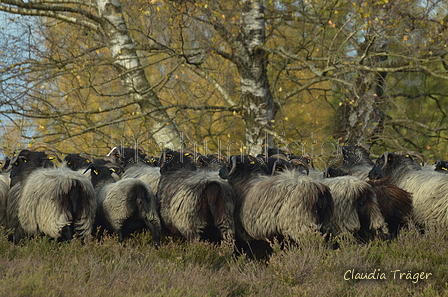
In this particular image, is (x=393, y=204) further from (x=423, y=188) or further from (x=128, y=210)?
(x=128, y=210)

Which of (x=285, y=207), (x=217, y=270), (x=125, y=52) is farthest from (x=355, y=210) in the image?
(x=125, y=52)

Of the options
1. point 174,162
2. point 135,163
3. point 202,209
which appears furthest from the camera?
point 135,163

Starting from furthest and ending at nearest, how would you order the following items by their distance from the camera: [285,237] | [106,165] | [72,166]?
[72,166]
[106,165]
[285,237]

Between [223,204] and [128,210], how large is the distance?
1417 mm

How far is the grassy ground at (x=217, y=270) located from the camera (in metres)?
5.94

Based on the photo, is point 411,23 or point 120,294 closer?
point 120,294

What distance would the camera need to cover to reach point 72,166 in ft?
34.7

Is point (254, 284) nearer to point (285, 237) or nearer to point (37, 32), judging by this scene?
point (285, 237)

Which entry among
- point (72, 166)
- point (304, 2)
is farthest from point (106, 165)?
point (304, 2)

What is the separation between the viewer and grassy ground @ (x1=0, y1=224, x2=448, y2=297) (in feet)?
19.5

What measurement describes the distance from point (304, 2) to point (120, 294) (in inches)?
456

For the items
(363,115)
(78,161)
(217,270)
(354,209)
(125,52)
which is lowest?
(217,270)

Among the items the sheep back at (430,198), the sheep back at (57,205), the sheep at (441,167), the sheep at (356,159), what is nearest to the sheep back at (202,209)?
the sheep back at (57,205)

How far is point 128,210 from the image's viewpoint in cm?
827
